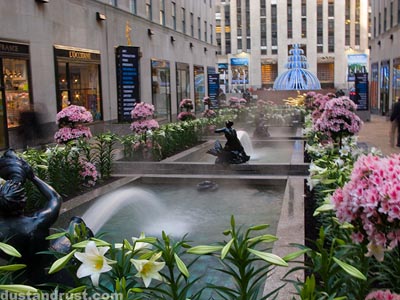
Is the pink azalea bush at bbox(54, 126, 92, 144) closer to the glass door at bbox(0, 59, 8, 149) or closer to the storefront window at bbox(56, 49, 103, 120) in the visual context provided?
the glass door at bbox(0, 59, 8, 149)

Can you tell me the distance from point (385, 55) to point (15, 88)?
83.8 feet

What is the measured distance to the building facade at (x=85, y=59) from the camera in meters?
15.7

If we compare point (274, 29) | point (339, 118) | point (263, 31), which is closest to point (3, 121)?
point (339, 118)

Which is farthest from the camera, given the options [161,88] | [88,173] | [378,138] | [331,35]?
[331,35]

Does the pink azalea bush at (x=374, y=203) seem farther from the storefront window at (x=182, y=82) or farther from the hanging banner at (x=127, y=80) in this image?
the storefront window at (x=182, y=82)

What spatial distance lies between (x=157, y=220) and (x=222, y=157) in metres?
3.99

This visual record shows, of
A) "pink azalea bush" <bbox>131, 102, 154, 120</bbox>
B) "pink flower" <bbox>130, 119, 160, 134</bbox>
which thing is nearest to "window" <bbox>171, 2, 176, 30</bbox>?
"pink azalea bush" <bbox>131, 102, 154, 120</bbox>

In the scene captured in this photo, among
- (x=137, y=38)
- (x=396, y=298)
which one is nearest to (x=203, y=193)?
(x=396, y=298)

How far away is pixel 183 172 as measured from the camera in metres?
11.4

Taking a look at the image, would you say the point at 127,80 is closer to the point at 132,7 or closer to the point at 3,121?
the point at 3,121

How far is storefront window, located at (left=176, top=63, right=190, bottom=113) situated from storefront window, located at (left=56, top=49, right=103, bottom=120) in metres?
13.1

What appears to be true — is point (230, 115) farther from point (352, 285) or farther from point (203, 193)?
point (352, 285)

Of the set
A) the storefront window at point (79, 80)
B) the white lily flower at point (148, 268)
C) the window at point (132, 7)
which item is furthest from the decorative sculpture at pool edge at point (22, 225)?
the window at point (132, 7)

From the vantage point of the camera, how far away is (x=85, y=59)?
20281 mm
